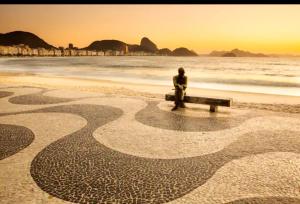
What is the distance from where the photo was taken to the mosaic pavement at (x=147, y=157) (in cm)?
477

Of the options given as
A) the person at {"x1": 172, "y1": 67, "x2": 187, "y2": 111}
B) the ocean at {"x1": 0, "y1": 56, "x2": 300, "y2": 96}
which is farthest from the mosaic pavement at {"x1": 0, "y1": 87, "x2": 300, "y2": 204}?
the ocean at {"x1": 0, "y1": 56, "x2": 300, "y2": 96}

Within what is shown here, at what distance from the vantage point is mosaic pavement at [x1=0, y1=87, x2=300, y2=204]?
15.7ft

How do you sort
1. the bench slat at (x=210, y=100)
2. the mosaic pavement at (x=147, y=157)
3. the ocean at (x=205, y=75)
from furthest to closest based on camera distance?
1. the ocean at (x=205, y=75)
2. the bench slat at (x=210, y=100)
3. the mosaic pavement at (x=147, y=157)

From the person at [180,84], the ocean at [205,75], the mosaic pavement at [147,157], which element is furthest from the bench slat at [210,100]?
the ocean at [205,75]

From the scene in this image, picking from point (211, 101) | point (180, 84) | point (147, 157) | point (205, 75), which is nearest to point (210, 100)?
point (211, 101)

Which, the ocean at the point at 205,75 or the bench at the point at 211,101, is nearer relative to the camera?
the bench at the point at 211,101

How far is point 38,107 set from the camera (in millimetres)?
11742

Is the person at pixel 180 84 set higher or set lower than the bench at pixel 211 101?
higher

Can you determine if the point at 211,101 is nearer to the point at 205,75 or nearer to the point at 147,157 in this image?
the point at 147,157

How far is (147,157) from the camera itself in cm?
643

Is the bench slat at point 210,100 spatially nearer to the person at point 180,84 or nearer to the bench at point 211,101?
the bench at point 211,101

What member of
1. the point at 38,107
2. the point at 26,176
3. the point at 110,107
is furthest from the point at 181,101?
the point at 26,176

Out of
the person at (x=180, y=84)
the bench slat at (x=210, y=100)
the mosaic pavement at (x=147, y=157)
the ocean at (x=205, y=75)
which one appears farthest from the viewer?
the ocean at (x=205, y=75)

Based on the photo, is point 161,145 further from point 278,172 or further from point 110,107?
point 110,107
